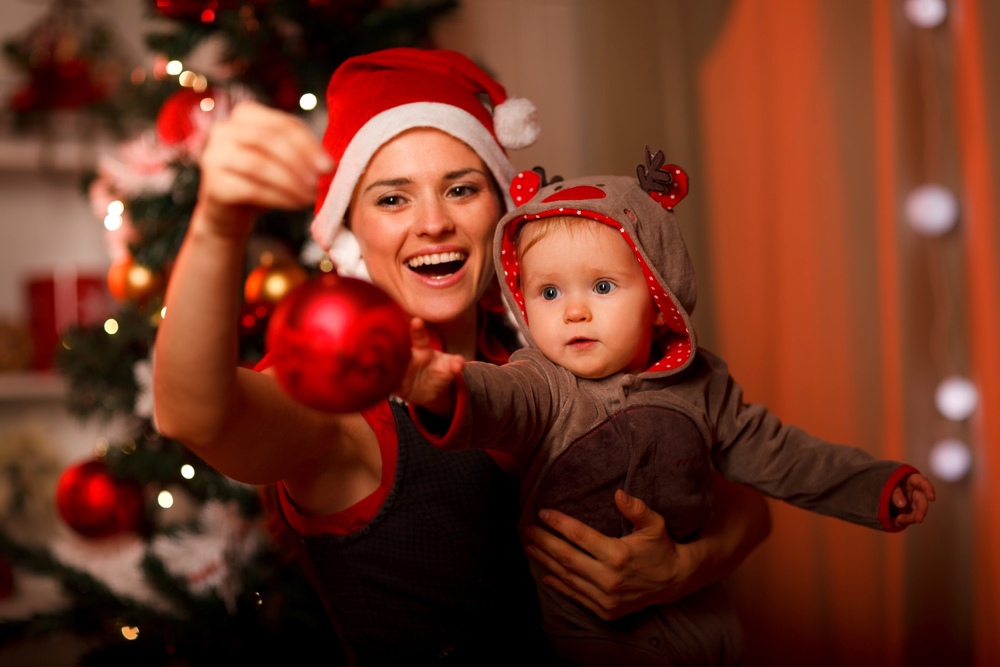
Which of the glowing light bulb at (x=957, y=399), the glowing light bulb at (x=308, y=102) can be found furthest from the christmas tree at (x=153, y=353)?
the glowing light bulb at (x=957, y=399)

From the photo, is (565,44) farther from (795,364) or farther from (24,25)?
(24,25)

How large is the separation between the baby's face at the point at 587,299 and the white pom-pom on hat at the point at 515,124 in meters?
0.33

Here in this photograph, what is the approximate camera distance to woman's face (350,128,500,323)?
3.02 feet

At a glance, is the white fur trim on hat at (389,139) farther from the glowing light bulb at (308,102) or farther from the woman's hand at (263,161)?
the glowing light bulb at (308,102)

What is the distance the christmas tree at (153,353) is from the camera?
5.32 ft

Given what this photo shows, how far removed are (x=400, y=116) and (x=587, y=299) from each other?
401mm

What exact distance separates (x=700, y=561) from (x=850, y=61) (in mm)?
1354

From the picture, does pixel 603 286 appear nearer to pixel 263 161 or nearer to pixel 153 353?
pixel 263 161

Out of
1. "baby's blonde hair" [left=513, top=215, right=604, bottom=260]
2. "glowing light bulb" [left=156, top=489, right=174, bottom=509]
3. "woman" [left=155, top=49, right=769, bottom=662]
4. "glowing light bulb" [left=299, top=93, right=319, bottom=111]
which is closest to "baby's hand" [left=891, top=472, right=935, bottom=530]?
"woman" [left=155, top=49, right=769, bottom=662]

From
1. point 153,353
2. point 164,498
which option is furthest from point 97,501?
point 153,353

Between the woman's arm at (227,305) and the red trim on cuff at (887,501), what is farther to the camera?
the red trim on cuff at (887,501)

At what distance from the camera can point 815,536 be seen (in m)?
1.80

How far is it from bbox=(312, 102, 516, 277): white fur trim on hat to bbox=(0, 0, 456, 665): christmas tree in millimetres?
626

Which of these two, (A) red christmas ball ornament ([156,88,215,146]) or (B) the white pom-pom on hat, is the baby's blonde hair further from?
(A) red christmas ball ornament ([156,88,215,146])
